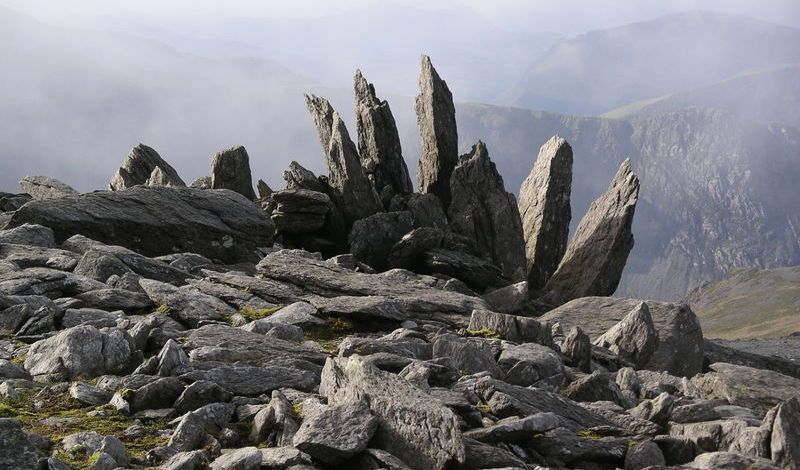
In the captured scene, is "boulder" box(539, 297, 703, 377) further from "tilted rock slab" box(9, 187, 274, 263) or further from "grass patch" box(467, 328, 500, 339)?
"tilted rock slab" box(9, 187, 274, 263)

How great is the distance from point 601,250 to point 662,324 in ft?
106

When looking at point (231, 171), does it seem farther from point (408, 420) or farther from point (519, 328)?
point (408, 420)

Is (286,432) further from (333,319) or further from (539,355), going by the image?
(333,319)

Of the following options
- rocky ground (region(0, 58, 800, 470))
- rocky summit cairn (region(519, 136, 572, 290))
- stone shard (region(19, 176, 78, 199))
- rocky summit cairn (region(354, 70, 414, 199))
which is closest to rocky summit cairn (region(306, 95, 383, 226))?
rocky summit cairn (region(354, 70, 414, 199))

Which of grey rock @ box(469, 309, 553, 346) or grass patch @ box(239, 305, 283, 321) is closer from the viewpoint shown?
grey rock @ box(469, 309, 553, 346)

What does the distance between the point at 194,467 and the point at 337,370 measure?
4.58 metres

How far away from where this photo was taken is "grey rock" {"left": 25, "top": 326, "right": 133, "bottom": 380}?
1911 centimetres

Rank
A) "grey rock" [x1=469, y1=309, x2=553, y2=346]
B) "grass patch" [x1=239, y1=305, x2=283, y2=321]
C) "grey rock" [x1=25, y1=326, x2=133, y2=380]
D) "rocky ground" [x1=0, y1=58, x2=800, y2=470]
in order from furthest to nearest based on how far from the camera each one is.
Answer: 1. "grass patch" [x1=239, y1=305, x2=283, y2=321]
2. "grey rock" [x1=469, y1=309, x2=553, y2=346]
3. "grey rock" [x1=25, y1=326, x2=133, y2=380]
4. "rocky ground" [x1=0, y1=58, x2=800, y2=470]

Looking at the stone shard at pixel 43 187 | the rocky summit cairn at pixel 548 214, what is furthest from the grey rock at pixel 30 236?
the rocky summit cairn at pixel 548 214

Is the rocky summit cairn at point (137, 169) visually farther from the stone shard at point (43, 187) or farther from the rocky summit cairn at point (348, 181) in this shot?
the rocky summit cairn at point (348, 181)

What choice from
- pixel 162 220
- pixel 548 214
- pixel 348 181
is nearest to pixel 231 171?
pixel 348 181

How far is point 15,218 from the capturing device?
42.5m

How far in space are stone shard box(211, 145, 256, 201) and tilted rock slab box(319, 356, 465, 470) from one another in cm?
5781

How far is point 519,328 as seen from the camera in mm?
27938
